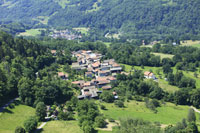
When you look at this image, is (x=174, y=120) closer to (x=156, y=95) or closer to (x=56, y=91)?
(x=156, y=95)

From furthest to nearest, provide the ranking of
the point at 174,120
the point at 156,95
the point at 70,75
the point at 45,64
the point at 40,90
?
the point at 45,64 < the point at 70,75 < the point at 156,95 < the point at 40,90 < the point at 174,120

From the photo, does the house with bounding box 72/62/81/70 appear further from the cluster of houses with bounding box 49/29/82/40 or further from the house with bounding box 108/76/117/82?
the cluster of houses with bounding box 49/29/82/40

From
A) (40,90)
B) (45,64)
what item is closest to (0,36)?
(45,64)

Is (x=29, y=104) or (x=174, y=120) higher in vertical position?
(x=29, y=104)

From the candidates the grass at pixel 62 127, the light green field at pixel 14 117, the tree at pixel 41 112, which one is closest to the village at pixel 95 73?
the tree at pixel 41 112

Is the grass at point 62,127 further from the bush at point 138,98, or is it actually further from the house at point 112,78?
the house at point 112,78

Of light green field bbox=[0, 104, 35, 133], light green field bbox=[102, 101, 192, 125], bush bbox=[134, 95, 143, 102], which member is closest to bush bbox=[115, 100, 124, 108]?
light green field bbox=[102, 101, 192, 125]
